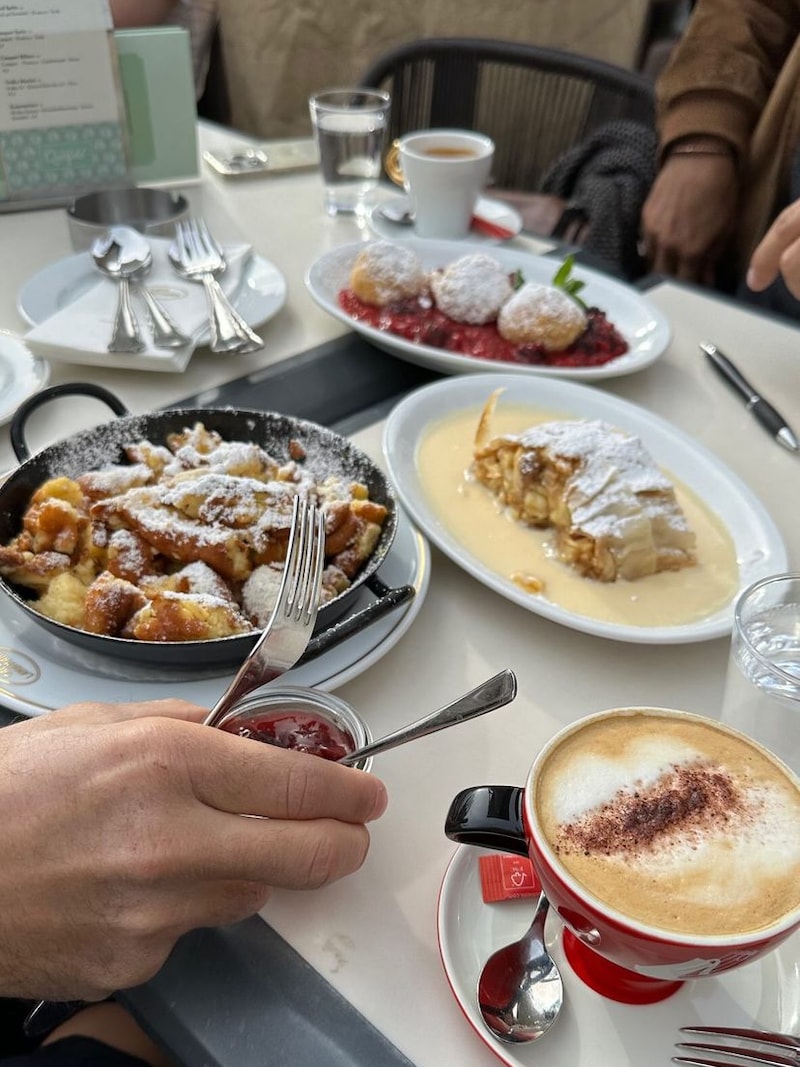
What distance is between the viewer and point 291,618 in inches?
25.1

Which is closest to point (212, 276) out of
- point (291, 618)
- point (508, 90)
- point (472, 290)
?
point (472, 290)

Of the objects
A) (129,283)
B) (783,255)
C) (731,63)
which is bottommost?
(129,283)

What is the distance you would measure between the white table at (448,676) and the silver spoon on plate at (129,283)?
5 cm

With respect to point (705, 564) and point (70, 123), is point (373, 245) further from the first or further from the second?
point (705, 564)

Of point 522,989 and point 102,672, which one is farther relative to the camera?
point 102,672

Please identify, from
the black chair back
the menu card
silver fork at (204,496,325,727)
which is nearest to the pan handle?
silver fork at (204,496,325,727)

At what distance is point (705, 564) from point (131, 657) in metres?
0.59

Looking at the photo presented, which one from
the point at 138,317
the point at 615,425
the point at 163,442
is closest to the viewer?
the point at 163,442

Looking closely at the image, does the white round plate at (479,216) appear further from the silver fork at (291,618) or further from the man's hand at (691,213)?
the silver fork at (291,618)

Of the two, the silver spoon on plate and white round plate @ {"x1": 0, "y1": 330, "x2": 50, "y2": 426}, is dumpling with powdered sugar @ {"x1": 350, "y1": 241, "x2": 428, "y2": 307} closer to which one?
the silver spoon on plate

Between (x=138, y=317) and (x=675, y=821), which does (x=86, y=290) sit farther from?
(x=675, y=821)

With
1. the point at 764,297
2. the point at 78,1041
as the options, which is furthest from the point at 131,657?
the point at 764,297

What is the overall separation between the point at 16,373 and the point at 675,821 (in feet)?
3.31

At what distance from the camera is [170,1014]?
1.72 feet
